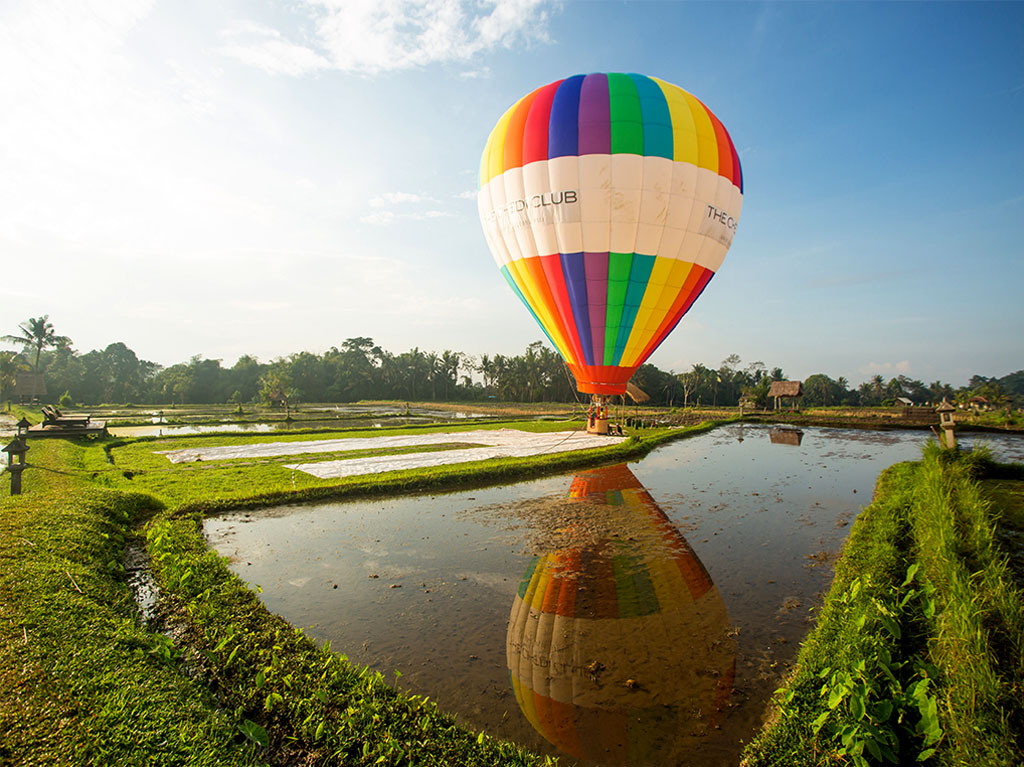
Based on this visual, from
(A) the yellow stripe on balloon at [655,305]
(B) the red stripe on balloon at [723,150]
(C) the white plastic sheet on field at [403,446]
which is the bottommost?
(C) the white plastic sheet on field at [403,446]

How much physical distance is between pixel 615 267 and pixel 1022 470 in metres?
10.8

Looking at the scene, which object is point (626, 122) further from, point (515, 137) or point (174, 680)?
point (174, 680)

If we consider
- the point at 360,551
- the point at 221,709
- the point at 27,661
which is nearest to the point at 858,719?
the point at 221,709

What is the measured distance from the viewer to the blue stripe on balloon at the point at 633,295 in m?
12.8

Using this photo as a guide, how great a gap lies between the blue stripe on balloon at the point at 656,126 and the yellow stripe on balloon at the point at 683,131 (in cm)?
12

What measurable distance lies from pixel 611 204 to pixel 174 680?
11926 millimetres

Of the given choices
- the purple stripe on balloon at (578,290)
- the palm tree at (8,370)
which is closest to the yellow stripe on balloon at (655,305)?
the purple stripe on balloon at (578,290)

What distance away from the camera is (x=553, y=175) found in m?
12.6

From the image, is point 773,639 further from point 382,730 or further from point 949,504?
point 949,504

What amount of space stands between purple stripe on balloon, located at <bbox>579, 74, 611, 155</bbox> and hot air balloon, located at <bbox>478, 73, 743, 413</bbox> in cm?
2

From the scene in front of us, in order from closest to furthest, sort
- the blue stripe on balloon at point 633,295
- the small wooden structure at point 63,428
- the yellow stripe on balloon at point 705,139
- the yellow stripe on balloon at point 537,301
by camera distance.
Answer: the yellow stripe on balloon at point 705,139 → the blue stripe on balloon at point 633,295 → the yellow stripe on balloon at point 537,301 → the small wooden structure at point 63,428

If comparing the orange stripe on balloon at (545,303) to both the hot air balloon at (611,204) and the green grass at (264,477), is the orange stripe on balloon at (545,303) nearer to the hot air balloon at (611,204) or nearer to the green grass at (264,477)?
the hot air balloon at (611,204)

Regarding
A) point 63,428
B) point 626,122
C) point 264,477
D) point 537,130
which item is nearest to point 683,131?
point 626,122

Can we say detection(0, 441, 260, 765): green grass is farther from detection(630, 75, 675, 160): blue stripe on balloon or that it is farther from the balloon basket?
the balloon basket
